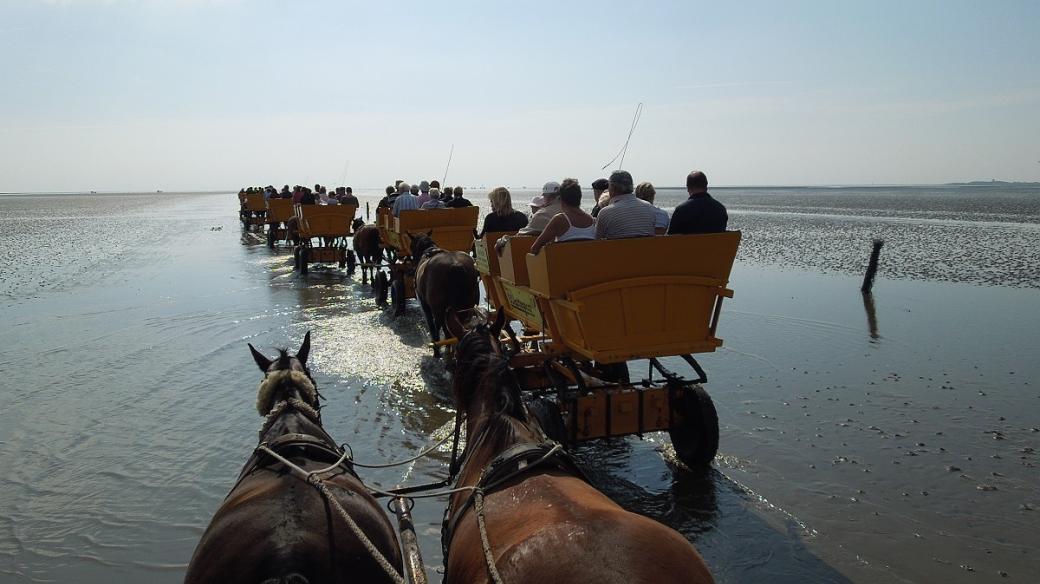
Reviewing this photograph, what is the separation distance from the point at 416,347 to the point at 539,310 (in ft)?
15.7

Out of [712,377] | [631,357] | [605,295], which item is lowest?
[712,377]

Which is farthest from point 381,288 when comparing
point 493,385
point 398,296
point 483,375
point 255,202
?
point 255,202

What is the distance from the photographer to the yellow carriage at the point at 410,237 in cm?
1248

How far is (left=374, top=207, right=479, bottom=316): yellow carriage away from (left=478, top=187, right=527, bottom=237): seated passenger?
4.08 meters

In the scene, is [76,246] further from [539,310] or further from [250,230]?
[539,310]

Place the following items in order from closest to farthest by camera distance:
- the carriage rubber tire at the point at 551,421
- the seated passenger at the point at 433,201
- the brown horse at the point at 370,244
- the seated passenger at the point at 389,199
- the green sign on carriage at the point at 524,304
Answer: the carriage rubber tire at the point at 551,421
the green sign on carriage at the point at 524,304
the seated passenger at the point at 433,201
the seated passenger at the point at 389,199
the brown horse at the point at 370,244

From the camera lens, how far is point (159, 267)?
66.5 feet

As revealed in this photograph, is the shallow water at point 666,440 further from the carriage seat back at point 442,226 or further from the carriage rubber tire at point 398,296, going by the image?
the carriage seat back at point 442,226

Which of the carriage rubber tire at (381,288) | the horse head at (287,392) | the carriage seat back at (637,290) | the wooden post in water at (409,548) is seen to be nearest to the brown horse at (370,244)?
the carriage rubber tire at (381,288)

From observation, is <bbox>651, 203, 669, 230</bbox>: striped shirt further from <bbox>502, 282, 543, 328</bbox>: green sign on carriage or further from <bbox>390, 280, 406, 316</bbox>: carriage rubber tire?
<bbox>390, 280, 406, 316</bbox>: carriage rubber tire

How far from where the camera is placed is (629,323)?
5.26m

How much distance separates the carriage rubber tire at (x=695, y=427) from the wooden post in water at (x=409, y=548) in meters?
2.85

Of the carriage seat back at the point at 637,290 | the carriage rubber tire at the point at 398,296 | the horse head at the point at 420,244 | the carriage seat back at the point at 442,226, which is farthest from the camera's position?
the carriage seat back at the point at 442,226

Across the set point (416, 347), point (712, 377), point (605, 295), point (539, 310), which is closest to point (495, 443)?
point (605, 295)
